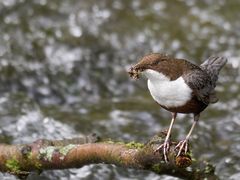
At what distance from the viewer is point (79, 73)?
6.71 meters

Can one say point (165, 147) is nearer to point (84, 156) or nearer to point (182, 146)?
point (182, 146)

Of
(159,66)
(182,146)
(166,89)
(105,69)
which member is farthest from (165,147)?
(105,69)

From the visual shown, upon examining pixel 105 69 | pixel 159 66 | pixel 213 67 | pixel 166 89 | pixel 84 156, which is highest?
pixel 105 69

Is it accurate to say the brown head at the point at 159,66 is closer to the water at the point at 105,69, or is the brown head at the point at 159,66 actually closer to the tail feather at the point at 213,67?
the tail feather at the point at 213,67

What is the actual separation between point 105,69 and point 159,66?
407 cm

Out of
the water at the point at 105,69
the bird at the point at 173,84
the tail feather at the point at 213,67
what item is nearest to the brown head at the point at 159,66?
the bird at the point at 173,84

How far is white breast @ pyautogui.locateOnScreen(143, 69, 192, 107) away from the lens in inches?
111

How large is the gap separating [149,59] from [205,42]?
15.8ft

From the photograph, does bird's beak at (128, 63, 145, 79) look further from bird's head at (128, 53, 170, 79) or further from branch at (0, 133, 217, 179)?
branch at (0, 133, 217, 179)

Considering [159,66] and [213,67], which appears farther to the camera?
[213,67]

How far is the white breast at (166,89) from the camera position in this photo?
9.26ft

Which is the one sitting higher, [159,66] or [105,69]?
[105,69]

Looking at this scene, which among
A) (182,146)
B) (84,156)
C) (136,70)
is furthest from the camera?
(84,156)

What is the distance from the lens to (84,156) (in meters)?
3.09
